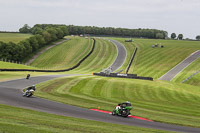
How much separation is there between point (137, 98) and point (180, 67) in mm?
59403

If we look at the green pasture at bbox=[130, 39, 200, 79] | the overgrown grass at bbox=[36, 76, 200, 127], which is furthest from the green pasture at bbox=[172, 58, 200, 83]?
the overgrown grass at bbox=[36, 76, 200, 127]

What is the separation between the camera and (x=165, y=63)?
106m

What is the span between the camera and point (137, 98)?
42.4 meters

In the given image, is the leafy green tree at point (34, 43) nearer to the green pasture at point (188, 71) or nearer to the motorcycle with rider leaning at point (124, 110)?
the green pasture at point (188, 71)

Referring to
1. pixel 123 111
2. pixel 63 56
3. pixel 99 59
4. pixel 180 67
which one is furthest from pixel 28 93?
pixel 63 56

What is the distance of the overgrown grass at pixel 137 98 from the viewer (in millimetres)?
29562

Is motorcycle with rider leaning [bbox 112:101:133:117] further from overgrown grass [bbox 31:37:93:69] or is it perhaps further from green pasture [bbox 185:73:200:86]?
overgrown grass [bbox 31:37:93:69]

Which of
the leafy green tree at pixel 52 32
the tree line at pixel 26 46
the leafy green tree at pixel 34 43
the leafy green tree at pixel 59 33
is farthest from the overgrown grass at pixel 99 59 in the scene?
the leafy green tree at pixel 59 33

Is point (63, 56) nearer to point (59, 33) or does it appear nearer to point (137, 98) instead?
point (59, 33)

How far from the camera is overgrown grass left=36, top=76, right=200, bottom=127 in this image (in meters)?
29.6

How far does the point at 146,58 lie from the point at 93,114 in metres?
91.5

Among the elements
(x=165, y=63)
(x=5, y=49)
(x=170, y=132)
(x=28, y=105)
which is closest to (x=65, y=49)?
(x=5, y=49)

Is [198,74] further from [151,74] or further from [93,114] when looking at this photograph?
[93,114]

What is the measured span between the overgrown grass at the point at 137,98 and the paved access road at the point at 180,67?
109 ft
